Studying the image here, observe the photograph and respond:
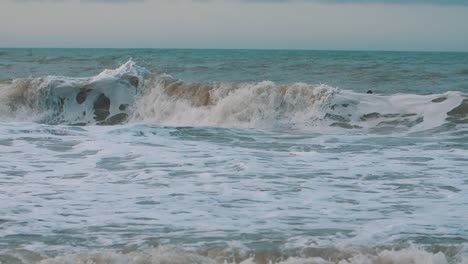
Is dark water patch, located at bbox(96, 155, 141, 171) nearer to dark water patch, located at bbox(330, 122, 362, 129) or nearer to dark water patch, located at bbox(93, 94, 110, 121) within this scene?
dark water patch, located at bbox(330, 122, 362, 129)

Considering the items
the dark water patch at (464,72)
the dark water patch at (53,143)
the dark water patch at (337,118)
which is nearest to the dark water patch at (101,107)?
the dark water patch at (337,118)

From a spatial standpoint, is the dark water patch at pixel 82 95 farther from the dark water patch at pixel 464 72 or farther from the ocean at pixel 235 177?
the dark water patch at pixel 464 72

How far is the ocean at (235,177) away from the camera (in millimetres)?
5676

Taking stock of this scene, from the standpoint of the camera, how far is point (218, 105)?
16812mm

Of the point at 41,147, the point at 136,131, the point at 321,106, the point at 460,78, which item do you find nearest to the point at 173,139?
the point at 136,131

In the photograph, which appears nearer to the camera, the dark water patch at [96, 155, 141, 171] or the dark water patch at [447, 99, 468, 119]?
the dark water patch at [96, 155, 141, 171]

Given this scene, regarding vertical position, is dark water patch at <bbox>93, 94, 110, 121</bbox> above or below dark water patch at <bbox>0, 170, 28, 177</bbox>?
below

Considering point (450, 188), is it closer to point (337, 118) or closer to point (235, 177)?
point (235, 177)

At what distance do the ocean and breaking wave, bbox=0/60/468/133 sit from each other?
0.15 feet

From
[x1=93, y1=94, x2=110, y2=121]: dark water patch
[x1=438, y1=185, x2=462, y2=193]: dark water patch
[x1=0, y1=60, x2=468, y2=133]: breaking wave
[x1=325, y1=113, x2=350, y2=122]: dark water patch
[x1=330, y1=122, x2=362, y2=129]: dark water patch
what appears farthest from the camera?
[x1=93, y1=94, x2=110, y2=121]: dark water patch

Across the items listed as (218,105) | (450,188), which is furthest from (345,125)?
(450,188)

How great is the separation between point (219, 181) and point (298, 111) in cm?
802

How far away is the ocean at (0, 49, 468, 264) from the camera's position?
5676mm

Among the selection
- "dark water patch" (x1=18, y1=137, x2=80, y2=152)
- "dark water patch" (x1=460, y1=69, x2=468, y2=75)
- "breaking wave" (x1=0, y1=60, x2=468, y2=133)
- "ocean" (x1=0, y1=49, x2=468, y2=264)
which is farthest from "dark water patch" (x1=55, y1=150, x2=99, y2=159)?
"dark water patch" (x1=460, y1=69, x2=468, y2=75)
